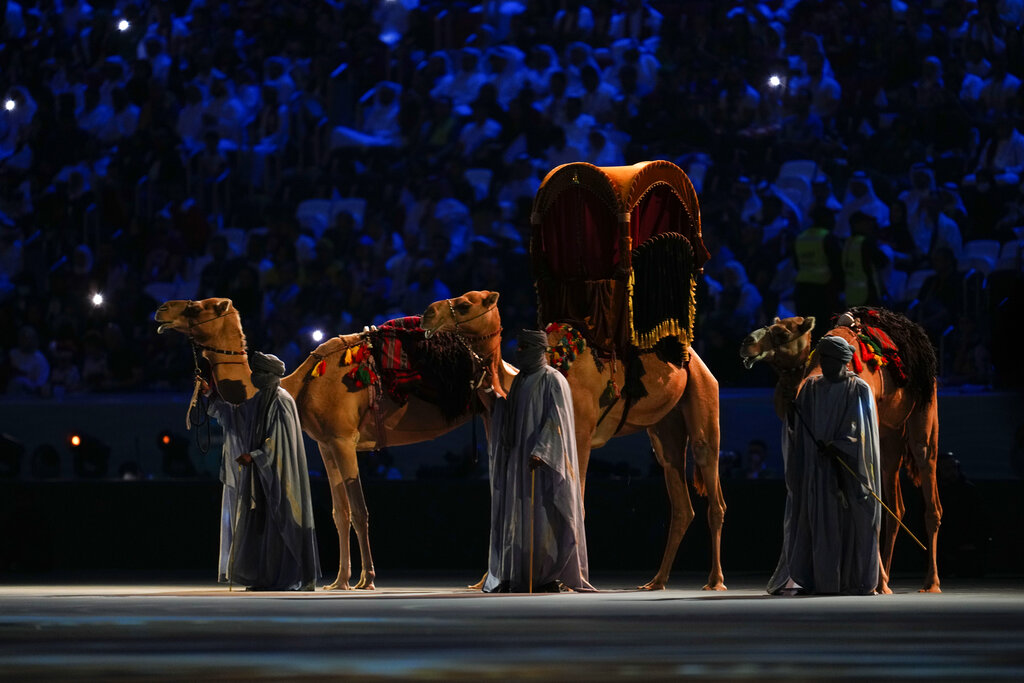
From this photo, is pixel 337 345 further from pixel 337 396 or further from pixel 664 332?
pixel 664 332

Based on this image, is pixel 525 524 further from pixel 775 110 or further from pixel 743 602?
pixel 775 110

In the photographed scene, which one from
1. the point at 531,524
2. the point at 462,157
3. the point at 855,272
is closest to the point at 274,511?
the point at 531,524

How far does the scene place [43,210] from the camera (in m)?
21.0

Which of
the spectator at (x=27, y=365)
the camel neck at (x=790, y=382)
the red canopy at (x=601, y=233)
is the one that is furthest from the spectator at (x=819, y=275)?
the spectator at (x=27, y=365)

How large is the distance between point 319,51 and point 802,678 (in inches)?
638

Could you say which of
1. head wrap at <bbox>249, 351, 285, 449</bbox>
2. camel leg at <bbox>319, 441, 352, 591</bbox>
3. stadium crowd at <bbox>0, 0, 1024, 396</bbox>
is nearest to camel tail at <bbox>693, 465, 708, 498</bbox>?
camel leg at <bbox>319, 441, 352, 591</bbox>

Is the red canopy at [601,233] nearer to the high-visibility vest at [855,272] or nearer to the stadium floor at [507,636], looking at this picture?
the stadium floor at [507,636]

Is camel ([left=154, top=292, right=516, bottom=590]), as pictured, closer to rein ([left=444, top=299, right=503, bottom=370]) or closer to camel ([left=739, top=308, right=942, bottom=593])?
rein ([left=444, top=299, right=503, bottom=370])

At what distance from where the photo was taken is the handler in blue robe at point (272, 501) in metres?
13.3

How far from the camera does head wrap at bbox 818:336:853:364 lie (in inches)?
499

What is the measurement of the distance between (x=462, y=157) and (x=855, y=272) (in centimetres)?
448

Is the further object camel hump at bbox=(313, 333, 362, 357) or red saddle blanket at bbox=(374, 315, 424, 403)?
camel hump at bbox=(313, 333, 362, 357)

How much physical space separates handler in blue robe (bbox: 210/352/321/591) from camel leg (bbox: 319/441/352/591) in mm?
568

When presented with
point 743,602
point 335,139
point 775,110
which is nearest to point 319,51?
point 335,139
